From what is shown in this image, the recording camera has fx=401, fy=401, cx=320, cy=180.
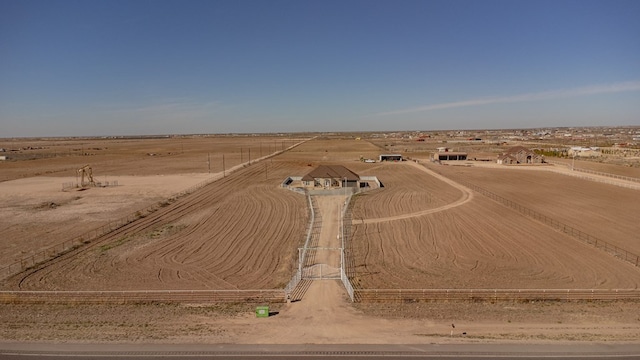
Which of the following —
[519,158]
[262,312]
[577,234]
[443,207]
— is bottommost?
[262,312]

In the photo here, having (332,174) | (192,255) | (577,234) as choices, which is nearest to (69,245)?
(192,255)

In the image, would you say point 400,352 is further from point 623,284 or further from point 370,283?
point 623,284

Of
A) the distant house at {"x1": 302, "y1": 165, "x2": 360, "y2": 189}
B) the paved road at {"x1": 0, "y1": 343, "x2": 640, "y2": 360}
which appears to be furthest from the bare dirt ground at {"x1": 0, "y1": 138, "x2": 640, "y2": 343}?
the distant house at {"x1": 302, "y1": 165, "x2": 360, "y2": 189}

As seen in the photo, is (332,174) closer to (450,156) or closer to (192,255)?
(192,255)

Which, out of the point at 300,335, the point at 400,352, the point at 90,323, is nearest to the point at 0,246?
the point at 90,323

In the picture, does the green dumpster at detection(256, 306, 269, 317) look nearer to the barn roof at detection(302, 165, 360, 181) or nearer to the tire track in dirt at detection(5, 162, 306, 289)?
the tire track in dirt at detection(5, 162, 306, 289)

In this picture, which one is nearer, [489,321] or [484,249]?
[489,321]

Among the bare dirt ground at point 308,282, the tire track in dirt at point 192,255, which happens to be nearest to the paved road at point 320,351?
the bare dirt ground at point 308,282

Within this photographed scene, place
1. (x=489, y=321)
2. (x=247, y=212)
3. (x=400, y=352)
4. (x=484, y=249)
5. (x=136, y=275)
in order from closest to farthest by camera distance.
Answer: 1. (x=400, y=352)
2. (x=489, y=321)
3. (x=136, y=275)
4. (x=484, y=249)
5. (x=247, y=212)
